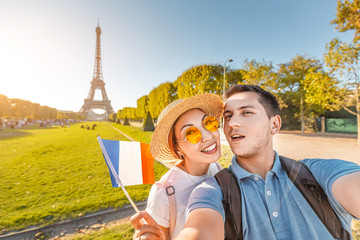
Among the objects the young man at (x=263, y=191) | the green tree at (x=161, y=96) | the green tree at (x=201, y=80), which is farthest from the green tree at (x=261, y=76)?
the young man at (x=263, y=191)

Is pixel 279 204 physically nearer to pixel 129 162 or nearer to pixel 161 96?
pixel 129 162

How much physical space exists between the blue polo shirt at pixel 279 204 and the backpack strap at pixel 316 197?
0.03m

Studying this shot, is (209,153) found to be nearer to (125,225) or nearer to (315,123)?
(125,225)

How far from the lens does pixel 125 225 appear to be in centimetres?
319

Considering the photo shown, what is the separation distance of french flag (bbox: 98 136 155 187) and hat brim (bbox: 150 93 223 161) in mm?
198

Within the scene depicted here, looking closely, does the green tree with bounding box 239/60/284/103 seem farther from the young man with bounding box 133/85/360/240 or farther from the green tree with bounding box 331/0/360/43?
the young man with bounding box 133/85/360/240

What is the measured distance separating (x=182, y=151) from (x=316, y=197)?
4.16 feet

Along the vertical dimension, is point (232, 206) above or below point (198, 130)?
below

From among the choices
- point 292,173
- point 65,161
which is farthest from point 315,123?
point 65,161

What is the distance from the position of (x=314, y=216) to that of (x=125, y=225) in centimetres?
321

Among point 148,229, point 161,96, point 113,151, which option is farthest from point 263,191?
point 161,96

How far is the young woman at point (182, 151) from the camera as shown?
1.45 meters

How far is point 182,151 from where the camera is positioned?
1.89 m

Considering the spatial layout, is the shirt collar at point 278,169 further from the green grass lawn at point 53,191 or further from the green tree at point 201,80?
the green tree at point 201,80
